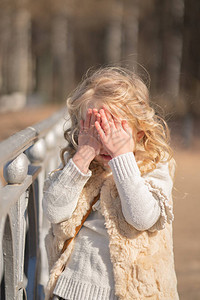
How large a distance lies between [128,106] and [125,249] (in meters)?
0.58

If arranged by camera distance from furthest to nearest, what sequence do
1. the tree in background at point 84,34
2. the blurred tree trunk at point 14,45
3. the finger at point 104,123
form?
1. the blurred tree trunk at point 14,45
2. the tree in background at point 84,34
3. the finger at point 104,123

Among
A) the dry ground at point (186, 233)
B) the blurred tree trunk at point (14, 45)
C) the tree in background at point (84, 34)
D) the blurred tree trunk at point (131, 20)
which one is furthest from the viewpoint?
the blurred tree trunk at point (14, 45)

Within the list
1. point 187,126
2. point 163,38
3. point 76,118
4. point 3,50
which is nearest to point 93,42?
point 3,50

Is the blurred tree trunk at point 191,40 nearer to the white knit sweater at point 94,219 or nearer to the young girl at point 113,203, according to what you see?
Answer: the young girl at point 113,203

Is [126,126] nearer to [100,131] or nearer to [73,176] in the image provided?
[100,131]

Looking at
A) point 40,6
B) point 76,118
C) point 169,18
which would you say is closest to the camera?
point 76,118

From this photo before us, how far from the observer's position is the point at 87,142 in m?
1.94

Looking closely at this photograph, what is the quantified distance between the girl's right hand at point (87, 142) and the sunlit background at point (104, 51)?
798 millimetres

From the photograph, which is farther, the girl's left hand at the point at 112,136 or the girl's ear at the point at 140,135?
the girl's ear at the point at 140,135

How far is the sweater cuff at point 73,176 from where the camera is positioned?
185cm

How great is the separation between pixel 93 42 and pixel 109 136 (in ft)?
105

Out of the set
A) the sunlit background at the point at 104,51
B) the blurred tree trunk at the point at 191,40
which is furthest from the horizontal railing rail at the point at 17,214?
the blurred tree trunk at the point at 191,40

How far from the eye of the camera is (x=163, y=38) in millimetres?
20281

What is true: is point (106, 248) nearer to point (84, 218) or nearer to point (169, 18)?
point (84, 218)
